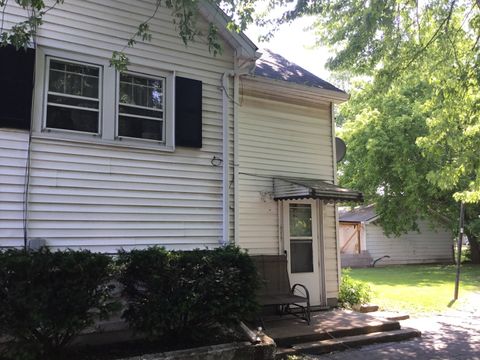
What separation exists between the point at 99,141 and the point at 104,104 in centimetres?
58

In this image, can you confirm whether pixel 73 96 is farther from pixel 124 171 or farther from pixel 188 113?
pixel 188 113

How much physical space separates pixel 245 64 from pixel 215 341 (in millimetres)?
4483

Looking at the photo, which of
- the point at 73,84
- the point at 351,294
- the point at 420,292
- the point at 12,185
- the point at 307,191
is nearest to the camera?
the point at 12,185

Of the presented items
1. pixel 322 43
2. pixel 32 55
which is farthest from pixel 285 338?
pixel 322 43

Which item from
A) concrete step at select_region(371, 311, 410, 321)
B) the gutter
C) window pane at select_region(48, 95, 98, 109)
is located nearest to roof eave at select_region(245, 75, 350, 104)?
the gutter

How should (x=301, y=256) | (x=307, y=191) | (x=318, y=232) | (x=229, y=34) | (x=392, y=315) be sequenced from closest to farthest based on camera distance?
(x=229, y=34)
(x=307, y=191)
(x=392, y=315)
(x=301, y=256)
(x=318, y=232)

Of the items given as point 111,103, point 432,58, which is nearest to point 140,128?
point 111,103

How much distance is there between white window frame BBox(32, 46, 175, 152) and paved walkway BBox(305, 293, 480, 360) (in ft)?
13.1

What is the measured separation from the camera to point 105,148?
636 cm

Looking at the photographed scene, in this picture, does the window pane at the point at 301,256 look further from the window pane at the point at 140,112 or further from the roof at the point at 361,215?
the roof at the point at 361,215

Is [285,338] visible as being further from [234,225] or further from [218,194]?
[218,194]

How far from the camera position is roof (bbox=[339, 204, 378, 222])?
24334 mm

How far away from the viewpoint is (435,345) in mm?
6680

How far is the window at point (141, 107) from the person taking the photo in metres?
6.64
